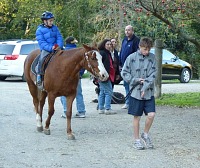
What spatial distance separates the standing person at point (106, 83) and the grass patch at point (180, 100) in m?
2.41

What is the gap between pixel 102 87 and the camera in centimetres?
1523

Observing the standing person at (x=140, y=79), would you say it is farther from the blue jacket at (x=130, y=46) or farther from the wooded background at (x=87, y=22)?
the wooded background at (x=87, y=22)

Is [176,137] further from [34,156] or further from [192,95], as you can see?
[192,95]

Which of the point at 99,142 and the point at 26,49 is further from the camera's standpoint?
the point at 26,49

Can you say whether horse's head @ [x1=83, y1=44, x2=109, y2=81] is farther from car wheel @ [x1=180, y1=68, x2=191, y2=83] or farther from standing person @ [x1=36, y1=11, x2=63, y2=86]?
car wheel @ [x1=180, y1=68, x2=191, y2=83]

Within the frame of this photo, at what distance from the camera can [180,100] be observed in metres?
17.8

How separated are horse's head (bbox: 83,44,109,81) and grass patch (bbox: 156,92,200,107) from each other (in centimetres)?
585

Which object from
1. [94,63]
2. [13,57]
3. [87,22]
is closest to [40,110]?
[94,63]

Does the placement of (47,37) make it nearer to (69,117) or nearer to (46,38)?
(46,38)

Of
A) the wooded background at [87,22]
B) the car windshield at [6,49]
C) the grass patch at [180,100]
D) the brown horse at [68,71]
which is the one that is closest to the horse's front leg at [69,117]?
the brown horse at [68,71]

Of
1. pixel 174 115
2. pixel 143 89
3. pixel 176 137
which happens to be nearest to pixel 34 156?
pixel 143 89

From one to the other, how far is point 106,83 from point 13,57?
13663 mm

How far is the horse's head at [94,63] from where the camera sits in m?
11.1

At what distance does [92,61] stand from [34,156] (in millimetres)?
2561
